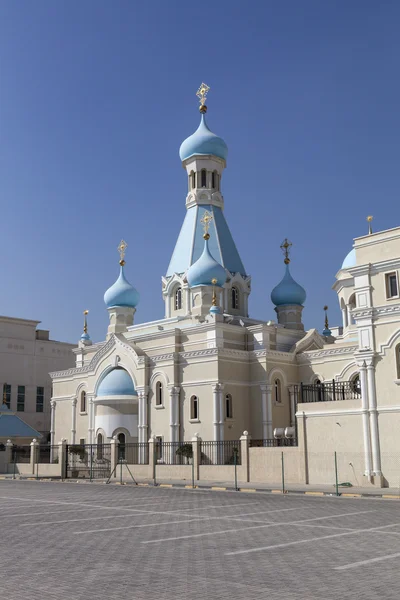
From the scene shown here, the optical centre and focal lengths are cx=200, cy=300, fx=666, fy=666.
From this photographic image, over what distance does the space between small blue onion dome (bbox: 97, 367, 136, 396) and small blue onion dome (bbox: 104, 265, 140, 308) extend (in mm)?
5433

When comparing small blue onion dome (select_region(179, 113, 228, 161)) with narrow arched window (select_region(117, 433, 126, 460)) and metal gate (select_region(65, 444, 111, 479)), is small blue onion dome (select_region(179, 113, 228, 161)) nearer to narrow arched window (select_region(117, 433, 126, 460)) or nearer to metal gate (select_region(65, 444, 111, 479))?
narrow arched window (select_region(117, 433, 126, 460))

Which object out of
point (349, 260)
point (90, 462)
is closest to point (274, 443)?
point (90, 462)

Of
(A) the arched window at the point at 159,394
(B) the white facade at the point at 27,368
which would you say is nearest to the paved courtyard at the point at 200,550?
(A) the arched window at the point at 159,394

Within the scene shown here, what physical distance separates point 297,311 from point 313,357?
4661 mm

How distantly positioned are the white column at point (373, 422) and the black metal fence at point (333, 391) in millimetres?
2245

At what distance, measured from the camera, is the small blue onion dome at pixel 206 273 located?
122 ft

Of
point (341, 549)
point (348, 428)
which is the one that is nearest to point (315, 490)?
point (348, 428)

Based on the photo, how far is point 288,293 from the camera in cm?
4022

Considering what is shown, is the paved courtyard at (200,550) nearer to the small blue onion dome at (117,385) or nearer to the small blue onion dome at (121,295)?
the small blue onion dome at (117,385)

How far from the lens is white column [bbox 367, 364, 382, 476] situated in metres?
22.4

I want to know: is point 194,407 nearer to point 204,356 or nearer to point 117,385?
point 204,356

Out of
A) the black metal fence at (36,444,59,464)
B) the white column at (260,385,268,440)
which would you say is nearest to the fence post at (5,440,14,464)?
the black metal fence at (36,444,59,464)

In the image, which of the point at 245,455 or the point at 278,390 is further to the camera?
the point at 278,390

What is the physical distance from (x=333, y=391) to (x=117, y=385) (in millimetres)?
15337
